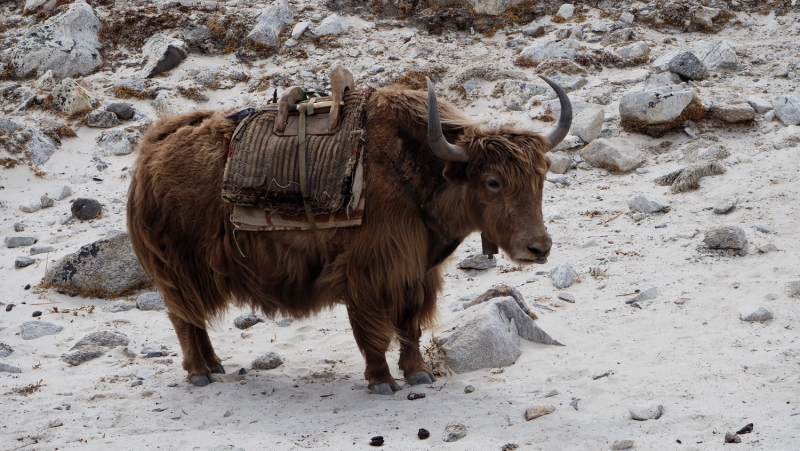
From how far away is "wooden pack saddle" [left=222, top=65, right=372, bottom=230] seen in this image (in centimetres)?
433

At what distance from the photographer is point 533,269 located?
6.38m

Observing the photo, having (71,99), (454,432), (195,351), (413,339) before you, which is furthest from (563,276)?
(71,99)

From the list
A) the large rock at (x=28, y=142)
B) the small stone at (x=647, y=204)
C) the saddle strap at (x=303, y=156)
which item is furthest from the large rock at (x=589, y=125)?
the large rock at (x=28, y=142)

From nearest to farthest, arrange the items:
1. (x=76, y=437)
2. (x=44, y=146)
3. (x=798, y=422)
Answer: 1. (x=798, y=422)
2. (x=76, y=437)
3. (x=44, y=146)

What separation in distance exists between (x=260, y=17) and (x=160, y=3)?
1827mm

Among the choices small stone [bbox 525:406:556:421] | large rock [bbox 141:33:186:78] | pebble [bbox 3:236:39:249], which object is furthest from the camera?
large rock [bbox 141:33:186:78]

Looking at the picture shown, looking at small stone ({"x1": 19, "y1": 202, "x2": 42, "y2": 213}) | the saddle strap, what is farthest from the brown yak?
small stone ({"x1": 19, "y1": 202, "x2": 42, "y2": 213})

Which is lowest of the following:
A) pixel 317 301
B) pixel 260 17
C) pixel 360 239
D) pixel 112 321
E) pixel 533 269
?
pixel 112 321

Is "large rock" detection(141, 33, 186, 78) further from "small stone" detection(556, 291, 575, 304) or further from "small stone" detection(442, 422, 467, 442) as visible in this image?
"small stone" detection(442, 422, 467, 442)

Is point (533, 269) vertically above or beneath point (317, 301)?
beneath

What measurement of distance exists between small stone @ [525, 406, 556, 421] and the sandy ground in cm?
4

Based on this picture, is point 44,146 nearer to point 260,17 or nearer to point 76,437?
point 260,17

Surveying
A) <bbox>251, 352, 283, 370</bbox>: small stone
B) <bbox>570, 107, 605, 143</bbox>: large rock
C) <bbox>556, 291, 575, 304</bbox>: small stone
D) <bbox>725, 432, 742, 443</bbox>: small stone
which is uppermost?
<bbox>570, 107, 605, 143</bbox>: large rock

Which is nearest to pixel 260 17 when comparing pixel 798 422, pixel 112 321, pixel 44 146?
pixel 44 146
